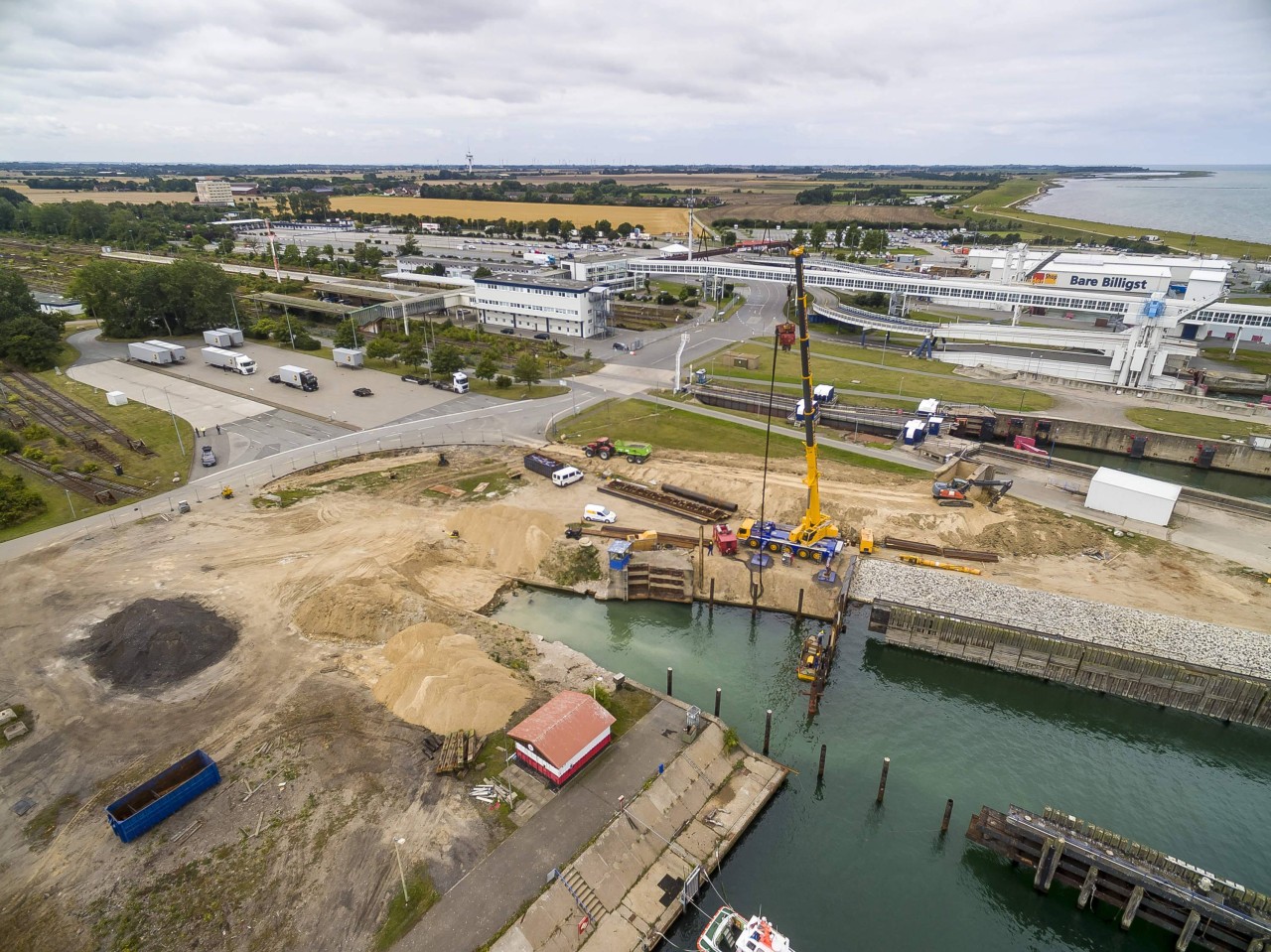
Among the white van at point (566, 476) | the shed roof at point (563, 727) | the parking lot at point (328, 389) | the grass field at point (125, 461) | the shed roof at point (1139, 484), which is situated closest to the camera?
the shed roof at point (563, 727)

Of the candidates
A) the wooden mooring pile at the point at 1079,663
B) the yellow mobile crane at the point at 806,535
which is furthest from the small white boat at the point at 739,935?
the yellow mobile crane at the point at 806,535

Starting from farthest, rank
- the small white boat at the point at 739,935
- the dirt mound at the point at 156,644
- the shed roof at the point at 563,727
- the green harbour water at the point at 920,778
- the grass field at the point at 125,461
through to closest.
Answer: the grass field at the point at 125,461 < the dirt mound at the point at 156,644 < the shed roof at the point at 563,727 < the green harbour water at the point at 920,778 < the small white boat at the point at 739,935

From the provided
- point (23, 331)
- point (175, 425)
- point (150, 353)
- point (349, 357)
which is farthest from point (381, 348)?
point (23, 331)

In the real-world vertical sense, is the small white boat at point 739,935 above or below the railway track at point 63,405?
below

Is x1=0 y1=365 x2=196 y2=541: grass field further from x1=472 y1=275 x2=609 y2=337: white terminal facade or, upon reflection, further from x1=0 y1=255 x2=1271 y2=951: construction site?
x1=472 y1=275 x2=609 y2=337: white terminal facade

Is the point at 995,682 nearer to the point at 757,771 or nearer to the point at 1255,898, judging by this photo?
the point at 1255,898

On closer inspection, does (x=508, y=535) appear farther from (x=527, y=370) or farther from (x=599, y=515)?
(x=527, y=370)

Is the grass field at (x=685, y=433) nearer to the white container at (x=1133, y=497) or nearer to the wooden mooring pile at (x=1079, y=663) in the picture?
the white container at (x=1133, y=497)
